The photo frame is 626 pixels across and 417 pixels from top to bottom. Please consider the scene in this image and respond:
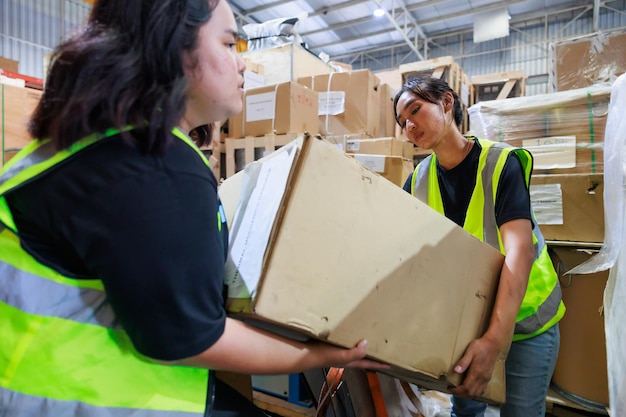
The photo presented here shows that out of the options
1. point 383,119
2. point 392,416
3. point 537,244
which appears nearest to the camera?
point 537,244

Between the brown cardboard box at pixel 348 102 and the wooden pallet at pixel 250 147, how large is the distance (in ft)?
2.39

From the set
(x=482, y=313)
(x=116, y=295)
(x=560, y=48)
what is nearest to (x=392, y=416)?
(x=482, y=313)

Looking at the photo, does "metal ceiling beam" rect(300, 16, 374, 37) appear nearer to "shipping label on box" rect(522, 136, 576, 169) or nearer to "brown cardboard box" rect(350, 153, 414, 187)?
"brown cardboard box" rect(350, 153, 414, 187)

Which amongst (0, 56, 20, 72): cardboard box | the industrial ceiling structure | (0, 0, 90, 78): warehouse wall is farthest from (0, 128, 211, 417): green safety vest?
(0, 0, 90, 78): warehouse wall

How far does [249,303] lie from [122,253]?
21 centimetres

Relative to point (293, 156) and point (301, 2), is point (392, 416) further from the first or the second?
point (301, 2)

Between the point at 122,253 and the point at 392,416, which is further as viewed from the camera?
the point at 392,416

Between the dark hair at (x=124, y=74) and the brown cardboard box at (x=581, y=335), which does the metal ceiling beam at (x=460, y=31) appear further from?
the dark hair at (x=124, y=74)

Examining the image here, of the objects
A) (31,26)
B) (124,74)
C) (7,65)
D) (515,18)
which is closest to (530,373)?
(124,74)

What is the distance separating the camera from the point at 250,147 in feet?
9.43

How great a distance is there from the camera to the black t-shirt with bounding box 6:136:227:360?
1.56 ft

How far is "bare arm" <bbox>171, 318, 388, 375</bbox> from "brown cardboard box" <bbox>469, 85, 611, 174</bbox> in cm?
186

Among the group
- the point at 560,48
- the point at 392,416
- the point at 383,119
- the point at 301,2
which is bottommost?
the point at 392,416

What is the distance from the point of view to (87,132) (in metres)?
0.51
